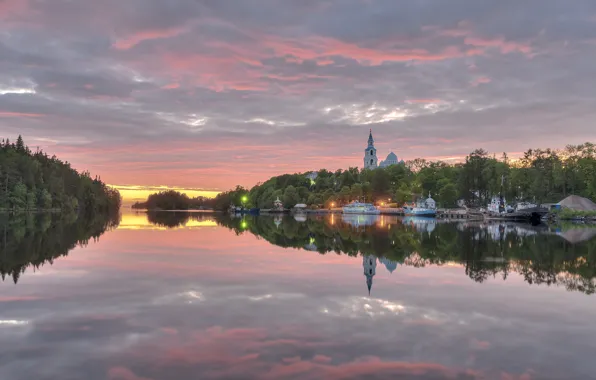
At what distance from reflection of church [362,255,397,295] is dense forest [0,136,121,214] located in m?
127

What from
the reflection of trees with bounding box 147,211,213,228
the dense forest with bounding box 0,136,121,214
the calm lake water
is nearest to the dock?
the reflection of trees with bounding box 147,211,213,228

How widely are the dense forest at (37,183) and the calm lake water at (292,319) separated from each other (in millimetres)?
120520

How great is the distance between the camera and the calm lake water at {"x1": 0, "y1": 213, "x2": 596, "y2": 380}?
9727 mm

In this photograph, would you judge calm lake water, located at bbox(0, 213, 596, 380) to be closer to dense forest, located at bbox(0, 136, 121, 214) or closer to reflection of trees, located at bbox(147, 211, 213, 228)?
reflection of trees, located at bbox(147, 211, 213, 228)

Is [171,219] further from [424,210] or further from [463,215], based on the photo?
[424,210]

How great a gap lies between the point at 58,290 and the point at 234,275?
7.29 meters

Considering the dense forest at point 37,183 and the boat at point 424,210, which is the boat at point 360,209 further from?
the dense forest at point 37,183

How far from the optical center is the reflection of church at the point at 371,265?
21156mm

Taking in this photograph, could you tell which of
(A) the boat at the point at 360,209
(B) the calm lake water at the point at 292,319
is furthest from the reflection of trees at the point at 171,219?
(A) the boat at the point at 360,209

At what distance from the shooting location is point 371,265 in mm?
25234

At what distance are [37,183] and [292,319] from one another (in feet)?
497

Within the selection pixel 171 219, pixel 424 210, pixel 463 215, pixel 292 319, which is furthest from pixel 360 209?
pixel 292 319

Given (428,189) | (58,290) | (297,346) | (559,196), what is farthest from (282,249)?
(428,189)

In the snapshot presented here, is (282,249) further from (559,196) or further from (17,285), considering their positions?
(559,196)
